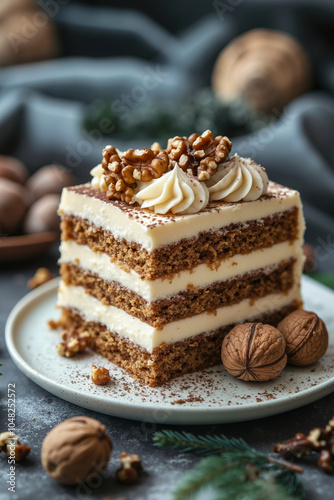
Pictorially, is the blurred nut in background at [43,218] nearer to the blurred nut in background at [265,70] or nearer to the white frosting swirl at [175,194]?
the white frosting swirl at [175,194]

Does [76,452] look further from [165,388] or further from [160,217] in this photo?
[160,217]

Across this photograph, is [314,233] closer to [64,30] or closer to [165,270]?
[165,270]

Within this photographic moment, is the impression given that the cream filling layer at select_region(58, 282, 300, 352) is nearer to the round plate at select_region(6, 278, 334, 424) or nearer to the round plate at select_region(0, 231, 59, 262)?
the round plate at select_region(6, 278, 334, 424)

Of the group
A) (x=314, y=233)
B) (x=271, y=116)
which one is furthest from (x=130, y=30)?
(x=314, y=233)

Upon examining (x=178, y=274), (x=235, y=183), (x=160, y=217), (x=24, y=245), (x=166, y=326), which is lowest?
(x=24, y=245)

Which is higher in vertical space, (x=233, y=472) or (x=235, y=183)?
(x=235, y=183)

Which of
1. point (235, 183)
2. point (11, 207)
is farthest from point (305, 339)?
point (11, 207)

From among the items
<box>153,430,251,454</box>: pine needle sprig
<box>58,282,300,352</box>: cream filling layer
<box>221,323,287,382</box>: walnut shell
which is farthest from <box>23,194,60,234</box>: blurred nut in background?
<box>153,430,251,454</box>: pine needle sprig
